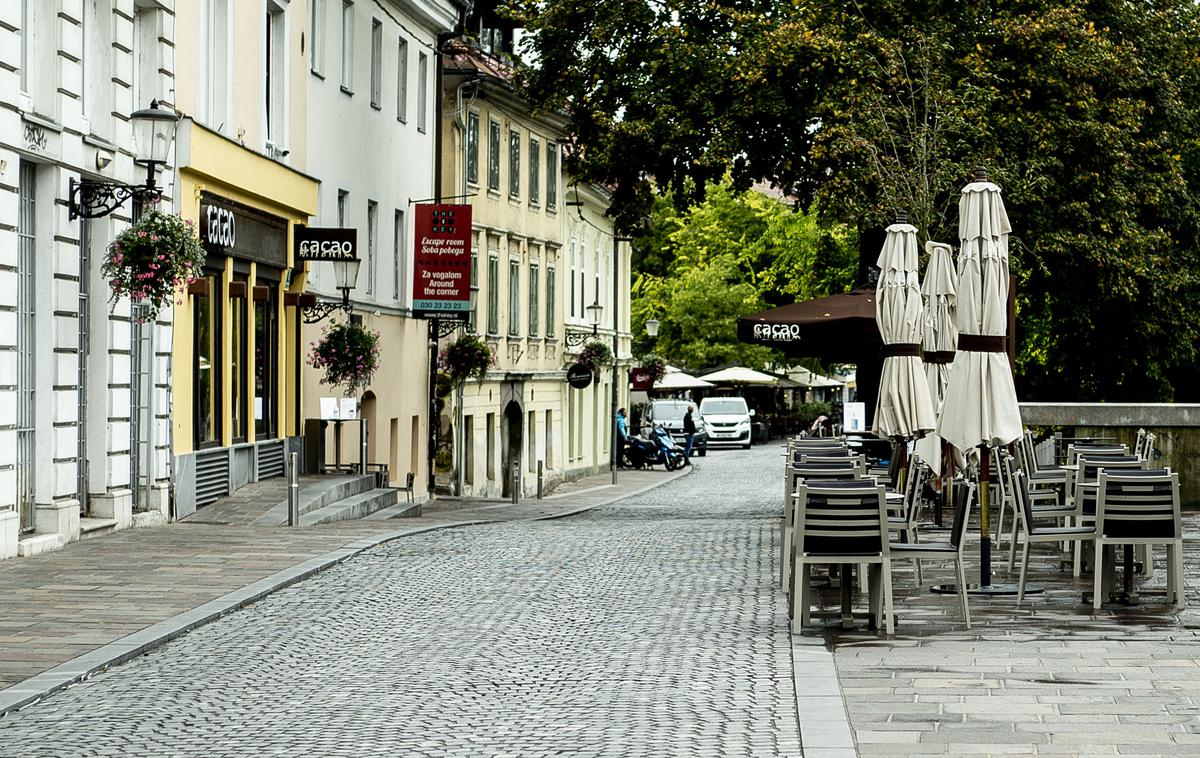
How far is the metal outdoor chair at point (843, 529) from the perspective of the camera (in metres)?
11.9

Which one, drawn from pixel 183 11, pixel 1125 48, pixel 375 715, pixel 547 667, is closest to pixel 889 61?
pixel 1125 48

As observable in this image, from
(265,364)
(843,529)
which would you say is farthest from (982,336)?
(265,364)

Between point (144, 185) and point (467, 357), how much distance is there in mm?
20295

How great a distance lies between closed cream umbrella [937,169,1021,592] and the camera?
13898mm

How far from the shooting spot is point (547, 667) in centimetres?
1089

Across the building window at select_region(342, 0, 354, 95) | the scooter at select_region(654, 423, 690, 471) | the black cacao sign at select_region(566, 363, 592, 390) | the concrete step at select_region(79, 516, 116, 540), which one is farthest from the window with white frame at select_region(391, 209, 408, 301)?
the scooter at select_region(654, 423, 690, 471)

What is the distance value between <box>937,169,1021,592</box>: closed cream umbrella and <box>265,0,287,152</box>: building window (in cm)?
1435

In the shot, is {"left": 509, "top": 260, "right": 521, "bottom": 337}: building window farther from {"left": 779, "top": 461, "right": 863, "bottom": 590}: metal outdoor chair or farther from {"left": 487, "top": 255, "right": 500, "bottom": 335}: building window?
{"left": 779, "top": 461, "right": 863, "bottom": 590}: metal outdoor chair

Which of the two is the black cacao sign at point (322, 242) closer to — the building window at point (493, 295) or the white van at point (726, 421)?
the building window at point (493, 295)

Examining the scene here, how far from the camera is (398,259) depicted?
1430 inches

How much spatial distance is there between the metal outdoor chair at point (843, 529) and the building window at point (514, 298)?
34.3 metres

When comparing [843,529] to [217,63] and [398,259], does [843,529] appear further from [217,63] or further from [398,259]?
[398,259]

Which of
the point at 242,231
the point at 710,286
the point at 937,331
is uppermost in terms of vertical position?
the point at 710,286

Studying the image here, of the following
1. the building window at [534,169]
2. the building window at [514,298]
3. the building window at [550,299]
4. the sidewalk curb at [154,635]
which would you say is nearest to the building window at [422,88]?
the building window at [514,298]
